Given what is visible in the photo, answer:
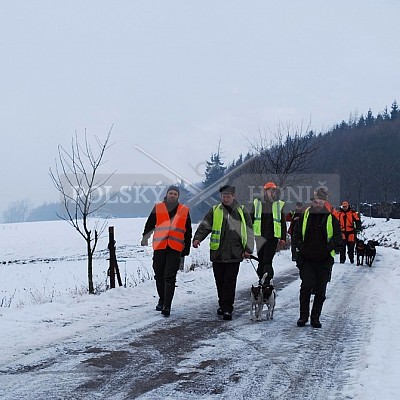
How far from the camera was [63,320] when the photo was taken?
23.9 feet

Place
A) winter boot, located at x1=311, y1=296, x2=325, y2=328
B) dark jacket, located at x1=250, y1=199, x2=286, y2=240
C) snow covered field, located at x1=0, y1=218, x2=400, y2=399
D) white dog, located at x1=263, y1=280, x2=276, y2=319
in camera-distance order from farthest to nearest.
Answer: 1. dark jacket, located at x1=250, y1=199, x2=286, y2=240
2. white dog, located at x1=263, y1=280, x2=276, y2=319
3. winter boot, located at x1=311, y1=296, x2=325, y2=328
4. snow covered field, located at x1=0, y1=218, x2=400, y2=399

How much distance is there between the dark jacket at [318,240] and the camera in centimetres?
728

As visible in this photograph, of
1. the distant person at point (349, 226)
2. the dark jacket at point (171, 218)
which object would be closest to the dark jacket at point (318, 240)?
the dark jacket at point (171, 218)

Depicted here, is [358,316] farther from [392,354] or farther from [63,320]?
[63,320]

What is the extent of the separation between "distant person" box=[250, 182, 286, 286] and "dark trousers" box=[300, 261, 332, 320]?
216 centimetres

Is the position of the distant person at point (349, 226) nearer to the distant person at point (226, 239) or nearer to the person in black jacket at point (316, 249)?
the distant person at point (226, 239)

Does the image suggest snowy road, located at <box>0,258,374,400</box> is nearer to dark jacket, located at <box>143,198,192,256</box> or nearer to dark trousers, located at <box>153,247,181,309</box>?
dark trousers, located at <box>153,247,181,309</box>

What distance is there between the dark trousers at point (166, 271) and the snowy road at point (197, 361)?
345 millimetres

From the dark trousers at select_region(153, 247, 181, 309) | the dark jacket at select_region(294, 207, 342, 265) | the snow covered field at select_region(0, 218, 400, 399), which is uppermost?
the dark jacket at select_region(294, 207, 342, 265)

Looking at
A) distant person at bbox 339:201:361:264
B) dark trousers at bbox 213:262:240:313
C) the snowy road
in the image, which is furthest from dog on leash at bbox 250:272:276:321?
distant person at bbox 339:201:361:264

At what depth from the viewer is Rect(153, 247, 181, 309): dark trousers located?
7818 mm

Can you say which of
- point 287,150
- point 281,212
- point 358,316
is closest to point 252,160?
point 287,150

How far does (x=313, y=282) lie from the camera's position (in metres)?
7.40

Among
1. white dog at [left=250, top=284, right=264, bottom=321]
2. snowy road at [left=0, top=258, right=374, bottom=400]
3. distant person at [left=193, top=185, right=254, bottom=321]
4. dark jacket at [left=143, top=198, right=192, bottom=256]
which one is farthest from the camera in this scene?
dark jacket at [left=143, top=198, right=192, bottom=256]
